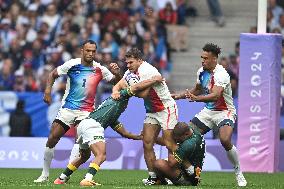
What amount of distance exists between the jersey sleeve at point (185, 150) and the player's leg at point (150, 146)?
1.04m

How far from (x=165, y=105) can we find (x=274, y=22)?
1115 centimetres

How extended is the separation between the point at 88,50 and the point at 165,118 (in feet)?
5.31

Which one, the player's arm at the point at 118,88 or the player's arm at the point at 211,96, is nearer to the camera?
the player's arm at the point at 211,96

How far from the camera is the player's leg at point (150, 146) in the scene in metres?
17.8

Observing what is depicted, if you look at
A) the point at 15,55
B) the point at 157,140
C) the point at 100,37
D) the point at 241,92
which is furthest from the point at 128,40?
the point at 157,140

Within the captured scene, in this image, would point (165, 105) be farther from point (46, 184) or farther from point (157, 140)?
point (46, 184)

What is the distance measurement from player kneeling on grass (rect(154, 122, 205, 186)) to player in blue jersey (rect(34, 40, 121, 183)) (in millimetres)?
1590

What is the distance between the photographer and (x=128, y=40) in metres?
28.4

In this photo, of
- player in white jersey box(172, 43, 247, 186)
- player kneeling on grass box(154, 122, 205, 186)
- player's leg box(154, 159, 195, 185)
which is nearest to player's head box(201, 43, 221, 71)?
player in white jersey box(172, 43, 247, 186)

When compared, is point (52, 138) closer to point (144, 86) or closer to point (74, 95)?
point (74, 95)

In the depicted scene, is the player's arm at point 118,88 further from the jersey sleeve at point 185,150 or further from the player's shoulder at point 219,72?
the player's shoulder at point 219,72

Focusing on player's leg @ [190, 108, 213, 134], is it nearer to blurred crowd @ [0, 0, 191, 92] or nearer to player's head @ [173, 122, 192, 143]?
player's head @ [173, 122, 192, 143]

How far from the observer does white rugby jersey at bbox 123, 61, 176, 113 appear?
57.8ft

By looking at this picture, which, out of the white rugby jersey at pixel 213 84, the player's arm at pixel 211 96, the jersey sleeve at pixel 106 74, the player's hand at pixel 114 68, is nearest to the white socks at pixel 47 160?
the jersey sleeve at pixel 106 74
